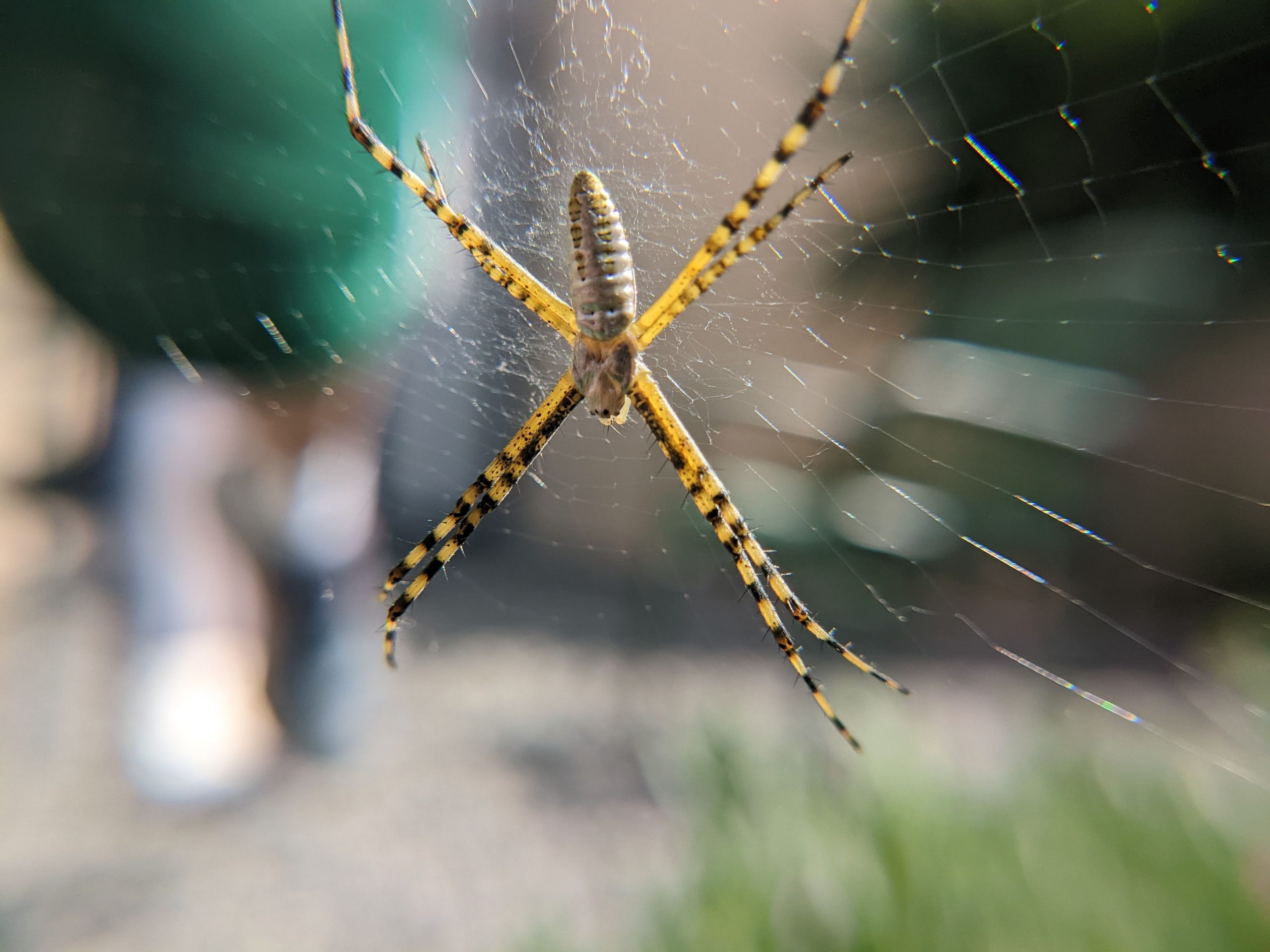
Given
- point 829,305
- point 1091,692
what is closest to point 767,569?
Answer: point 829,305

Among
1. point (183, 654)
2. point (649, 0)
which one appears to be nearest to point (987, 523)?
point (649, 0)

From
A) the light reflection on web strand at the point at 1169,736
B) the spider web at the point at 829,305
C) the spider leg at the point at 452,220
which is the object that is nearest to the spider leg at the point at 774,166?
the spider leg at the point at 452,220

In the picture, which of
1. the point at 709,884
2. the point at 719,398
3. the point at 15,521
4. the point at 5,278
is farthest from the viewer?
the point at 5,278

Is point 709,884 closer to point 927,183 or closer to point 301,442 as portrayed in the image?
point 301,442

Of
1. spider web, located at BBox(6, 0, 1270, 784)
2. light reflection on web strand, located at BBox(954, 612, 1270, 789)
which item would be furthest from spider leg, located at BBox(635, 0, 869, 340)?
light reflection on web strand, located at BBox(954, 612, 1270, 789)

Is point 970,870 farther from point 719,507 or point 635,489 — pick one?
point 635,489

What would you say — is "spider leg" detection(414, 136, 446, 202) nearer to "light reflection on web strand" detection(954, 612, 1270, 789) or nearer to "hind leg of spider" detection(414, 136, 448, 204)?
"hind leg of spider" detection(414, 136, 448, 204)
